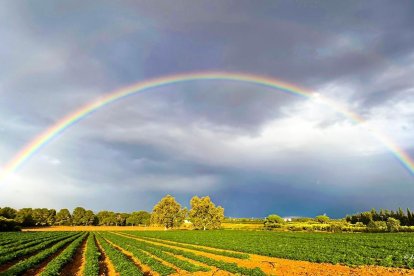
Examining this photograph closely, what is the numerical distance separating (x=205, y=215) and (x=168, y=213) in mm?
15835

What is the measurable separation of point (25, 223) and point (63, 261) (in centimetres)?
16137

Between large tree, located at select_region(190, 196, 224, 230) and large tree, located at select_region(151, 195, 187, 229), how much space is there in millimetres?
6077

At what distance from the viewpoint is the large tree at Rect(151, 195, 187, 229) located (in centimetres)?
12838

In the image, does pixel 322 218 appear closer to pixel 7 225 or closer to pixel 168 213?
pixel 168 213

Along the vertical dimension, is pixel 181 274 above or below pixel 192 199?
below

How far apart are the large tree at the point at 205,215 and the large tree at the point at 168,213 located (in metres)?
6.08

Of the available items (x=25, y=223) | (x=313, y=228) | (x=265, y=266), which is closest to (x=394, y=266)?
(x=265, y=266)

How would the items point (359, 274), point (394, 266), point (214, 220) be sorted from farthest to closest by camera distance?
point (214, 220) → point (394, 266) → point (359, 274)

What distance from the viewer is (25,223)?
16250 cm

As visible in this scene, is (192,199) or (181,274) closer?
(181,274)

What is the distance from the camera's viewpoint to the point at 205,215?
129250 mm

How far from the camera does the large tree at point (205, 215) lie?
5039 inches

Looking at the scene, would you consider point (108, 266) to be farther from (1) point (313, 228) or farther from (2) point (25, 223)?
(2) point (25, 223)

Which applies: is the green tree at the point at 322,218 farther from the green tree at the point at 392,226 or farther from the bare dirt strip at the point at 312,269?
the bare dirt strip at the point at 312,269
